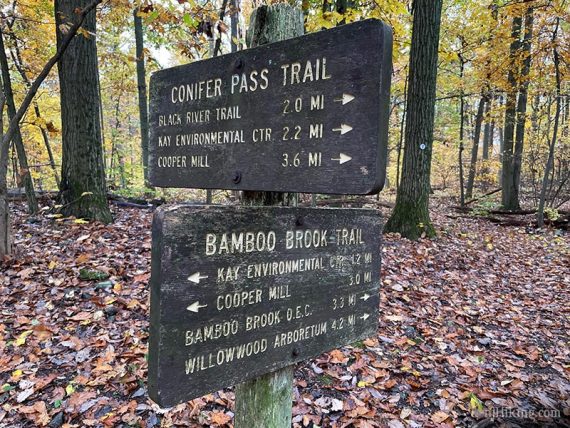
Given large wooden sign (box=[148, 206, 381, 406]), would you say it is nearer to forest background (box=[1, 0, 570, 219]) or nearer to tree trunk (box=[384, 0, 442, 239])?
forest background (box=[1, 0, 570, 219])

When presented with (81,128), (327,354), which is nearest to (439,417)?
(327,354)

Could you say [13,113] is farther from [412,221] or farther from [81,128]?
[412,221]

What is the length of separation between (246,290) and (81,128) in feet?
22.5

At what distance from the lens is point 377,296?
72.2 inches

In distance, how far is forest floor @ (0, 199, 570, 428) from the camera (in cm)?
295

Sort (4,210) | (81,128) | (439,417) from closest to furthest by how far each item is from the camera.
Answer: (439,417) < (4,210) < (81,128)

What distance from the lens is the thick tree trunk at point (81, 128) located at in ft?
22.3

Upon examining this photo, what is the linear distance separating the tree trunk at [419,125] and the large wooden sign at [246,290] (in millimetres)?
6857

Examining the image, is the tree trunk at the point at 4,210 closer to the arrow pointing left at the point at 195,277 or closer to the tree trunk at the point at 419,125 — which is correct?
the arrow pointing left at the point at 195,277

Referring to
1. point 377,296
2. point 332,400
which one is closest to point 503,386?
point 332,400

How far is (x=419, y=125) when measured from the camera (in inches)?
321

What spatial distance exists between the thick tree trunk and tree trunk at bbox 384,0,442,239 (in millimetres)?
6047

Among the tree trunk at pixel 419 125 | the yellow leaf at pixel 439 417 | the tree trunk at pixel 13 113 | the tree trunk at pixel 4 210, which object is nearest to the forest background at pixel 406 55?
the tree trunk at pixel 13 113

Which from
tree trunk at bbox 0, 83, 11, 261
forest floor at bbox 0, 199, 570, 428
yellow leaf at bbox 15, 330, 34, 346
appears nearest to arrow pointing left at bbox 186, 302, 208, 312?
forest floor at bbox 0, 199, 570, 428
